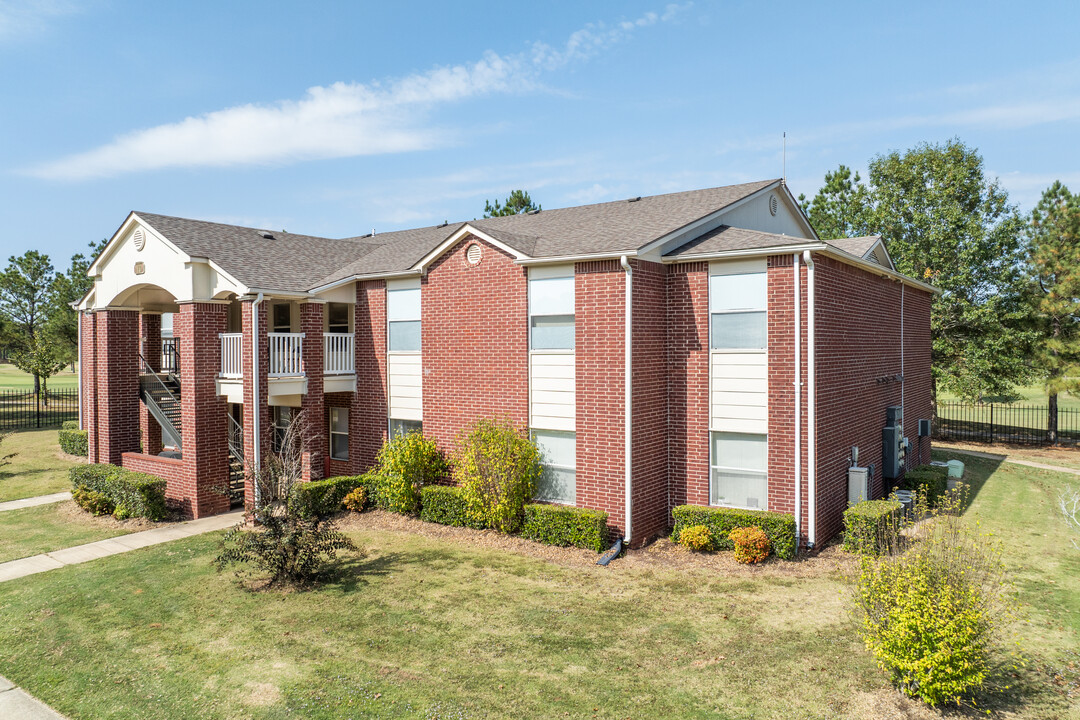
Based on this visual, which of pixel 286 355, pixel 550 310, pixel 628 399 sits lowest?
pixel 628 399

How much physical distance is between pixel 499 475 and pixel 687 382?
4646 mm

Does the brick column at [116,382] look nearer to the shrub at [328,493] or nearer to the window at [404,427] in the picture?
the shrub at [328,493]

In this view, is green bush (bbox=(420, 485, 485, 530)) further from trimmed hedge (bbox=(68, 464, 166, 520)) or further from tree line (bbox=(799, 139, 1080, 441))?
tree line (bbox=(799, 139, 1080, 441))

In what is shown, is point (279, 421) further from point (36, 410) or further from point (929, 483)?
point (36, 410)

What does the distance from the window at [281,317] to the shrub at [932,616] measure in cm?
1802

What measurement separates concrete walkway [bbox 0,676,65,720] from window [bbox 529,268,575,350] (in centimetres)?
1019

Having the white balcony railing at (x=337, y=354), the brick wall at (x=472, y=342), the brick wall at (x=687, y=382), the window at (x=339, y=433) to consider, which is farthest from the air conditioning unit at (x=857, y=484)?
the window at (x=339, y=433)

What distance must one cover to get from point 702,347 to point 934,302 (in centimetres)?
2103

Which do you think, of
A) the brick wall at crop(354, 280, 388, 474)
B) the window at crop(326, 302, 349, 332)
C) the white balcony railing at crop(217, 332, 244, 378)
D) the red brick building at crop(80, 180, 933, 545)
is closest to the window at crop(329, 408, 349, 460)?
the red brick building at crop(80, 180, 933, 545)

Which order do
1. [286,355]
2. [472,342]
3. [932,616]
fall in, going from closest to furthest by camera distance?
[932,616] < [472,342] < [286,355]

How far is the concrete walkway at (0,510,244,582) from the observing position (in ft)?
41.2

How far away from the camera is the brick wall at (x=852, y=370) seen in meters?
13.0

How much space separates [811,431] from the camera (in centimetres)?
1248

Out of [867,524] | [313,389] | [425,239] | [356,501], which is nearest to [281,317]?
[313,389]
